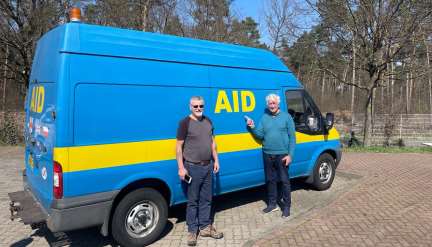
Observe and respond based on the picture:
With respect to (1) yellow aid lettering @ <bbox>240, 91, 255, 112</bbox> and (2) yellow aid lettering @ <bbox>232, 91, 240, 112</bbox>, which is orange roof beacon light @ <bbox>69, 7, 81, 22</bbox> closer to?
(2) yellow aid lettering @ <bbox>232, 91, 240, 112</bbox>

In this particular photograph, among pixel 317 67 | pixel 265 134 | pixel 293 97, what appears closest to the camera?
pixel 265 134

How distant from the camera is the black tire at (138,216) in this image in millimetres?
4102

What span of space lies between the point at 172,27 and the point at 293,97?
10.4 meters

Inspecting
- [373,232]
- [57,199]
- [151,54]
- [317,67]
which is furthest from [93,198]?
[317,67]

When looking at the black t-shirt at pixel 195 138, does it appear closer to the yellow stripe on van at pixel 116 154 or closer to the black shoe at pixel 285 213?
the yellow stripe on van at pixel 116 154

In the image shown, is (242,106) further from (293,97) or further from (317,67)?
(317,67)

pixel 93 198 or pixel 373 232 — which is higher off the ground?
pixel 93 198

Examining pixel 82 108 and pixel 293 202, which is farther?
pixel 293 202

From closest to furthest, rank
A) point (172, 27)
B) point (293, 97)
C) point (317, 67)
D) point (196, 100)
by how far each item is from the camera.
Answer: point (196, 100)
point (293, 97)
point (317, 67)
point (172, 27)

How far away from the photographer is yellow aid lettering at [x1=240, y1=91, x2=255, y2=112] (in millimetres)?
5338

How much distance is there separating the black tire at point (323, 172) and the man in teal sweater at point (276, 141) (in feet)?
4.85

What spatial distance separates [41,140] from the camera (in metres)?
4.03

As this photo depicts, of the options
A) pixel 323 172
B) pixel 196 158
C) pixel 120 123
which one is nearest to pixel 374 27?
pixel 323 172

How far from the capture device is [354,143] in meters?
14.4
